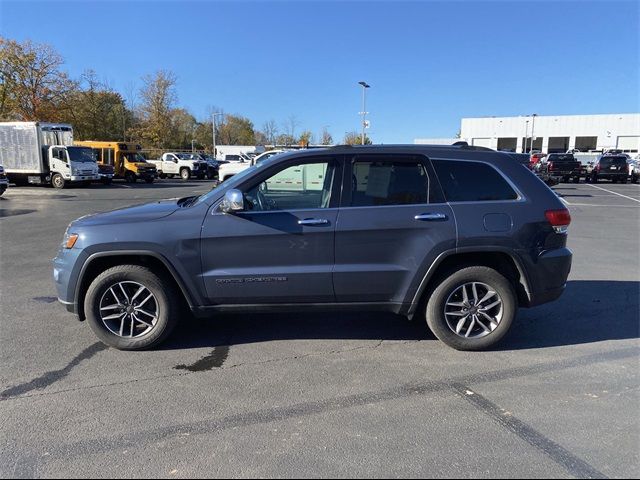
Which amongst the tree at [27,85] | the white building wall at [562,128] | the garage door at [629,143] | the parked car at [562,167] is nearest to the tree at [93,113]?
the tree at [27,85]

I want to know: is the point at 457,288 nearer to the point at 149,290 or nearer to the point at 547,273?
the point at 547,273

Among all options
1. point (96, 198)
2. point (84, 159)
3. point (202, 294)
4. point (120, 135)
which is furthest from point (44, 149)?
point (120, 135)

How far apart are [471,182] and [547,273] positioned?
106 cm

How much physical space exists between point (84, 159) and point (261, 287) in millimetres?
26163

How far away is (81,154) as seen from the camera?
26.2 meters

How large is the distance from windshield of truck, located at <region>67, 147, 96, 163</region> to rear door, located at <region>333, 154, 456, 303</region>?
25790mm

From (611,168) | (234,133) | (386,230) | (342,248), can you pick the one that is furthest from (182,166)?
(234,133)

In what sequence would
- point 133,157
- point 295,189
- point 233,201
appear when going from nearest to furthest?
point 233,201 < point 295,189 < point 133,157

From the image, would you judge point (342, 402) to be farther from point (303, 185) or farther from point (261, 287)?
point (303, 185)

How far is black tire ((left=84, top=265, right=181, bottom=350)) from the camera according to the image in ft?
13.5

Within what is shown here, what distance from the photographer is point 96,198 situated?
20188 mm

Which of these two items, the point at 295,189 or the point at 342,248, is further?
the point at 295,189

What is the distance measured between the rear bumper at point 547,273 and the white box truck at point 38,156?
26329 millimetres

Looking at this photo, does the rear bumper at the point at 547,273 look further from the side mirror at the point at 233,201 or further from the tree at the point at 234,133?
the tree at the point at 234,133
